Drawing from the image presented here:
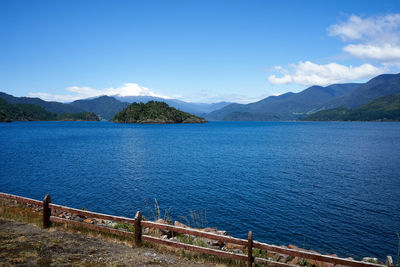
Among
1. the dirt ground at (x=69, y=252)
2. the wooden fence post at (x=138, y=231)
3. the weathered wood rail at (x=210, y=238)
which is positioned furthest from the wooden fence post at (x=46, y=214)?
the wooden fence post at (x=138, y=231)

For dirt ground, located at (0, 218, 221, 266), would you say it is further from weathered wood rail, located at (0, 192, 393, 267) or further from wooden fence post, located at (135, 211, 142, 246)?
weathered wood rail, located at (0, 192, 393, 267)

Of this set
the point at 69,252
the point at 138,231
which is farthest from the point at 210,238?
the point at 69,252

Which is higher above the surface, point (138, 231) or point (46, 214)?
point (46, 214)

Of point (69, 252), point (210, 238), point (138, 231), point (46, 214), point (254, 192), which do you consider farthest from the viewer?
point (254, 192)

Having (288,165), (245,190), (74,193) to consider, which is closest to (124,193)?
(74,193)

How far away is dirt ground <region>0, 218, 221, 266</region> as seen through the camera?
12102mm

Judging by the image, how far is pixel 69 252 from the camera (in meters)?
13.2

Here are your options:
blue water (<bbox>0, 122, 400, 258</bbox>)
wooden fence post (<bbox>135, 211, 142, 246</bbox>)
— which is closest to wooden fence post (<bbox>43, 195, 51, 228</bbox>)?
wooden fence post (<bbox>135, 211, 142, 246</bbox>)

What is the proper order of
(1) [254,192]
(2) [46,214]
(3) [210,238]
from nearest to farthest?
(3) [210,238] < (2) [46,214] < (1) [254,192]

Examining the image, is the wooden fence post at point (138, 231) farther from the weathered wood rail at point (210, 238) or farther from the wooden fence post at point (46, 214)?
the wooden fence post at point (46, 214)

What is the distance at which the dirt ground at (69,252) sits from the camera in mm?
12102

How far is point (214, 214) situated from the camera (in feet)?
94.2

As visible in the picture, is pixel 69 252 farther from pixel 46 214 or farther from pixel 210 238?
pixel 210 238

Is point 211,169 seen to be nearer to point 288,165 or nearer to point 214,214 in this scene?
point 288,165
